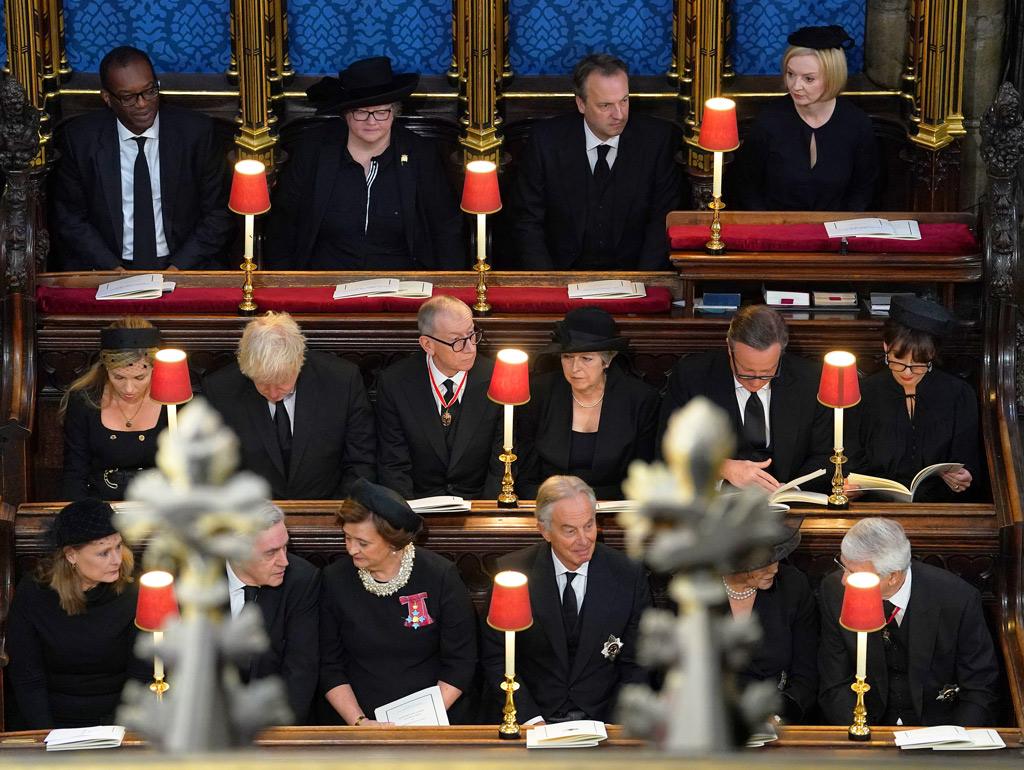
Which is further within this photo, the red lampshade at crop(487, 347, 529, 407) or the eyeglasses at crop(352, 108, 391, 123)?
the eyeglasses at crop(352, 108, 391, 123)

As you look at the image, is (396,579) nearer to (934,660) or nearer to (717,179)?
(934,660)

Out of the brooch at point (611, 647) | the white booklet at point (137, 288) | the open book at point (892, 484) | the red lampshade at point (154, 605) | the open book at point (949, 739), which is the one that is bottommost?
the open book at point (949, 739)

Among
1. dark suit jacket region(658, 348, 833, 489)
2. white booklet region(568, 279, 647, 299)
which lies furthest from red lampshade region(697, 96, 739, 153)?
dark suit jacket region(658, 348, 833, 489)

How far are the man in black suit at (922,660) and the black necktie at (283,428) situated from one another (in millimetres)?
2056

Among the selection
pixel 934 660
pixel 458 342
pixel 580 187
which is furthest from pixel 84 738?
pixel 580 187

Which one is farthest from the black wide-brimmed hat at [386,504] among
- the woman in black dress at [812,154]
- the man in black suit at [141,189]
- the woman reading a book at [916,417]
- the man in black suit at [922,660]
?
the woman in black dress at [812,154]

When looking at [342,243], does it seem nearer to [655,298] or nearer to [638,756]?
[655,298]

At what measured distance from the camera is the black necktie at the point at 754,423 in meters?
6.24

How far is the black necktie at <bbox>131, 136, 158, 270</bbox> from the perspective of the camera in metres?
7.56

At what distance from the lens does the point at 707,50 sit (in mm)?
8023

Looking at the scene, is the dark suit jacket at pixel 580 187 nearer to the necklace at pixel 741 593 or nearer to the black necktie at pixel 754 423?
the black necktie at pixel 754 423

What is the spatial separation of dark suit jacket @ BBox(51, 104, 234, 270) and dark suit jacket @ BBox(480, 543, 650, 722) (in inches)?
107

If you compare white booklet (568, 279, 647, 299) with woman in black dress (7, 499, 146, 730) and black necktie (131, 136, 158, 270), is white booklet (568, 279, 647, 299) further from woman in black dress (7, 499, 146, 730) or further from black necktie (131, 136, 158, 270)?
woman in black dress (7, 499, 146, 730)

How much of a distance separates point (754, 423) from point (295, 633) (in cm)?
179
